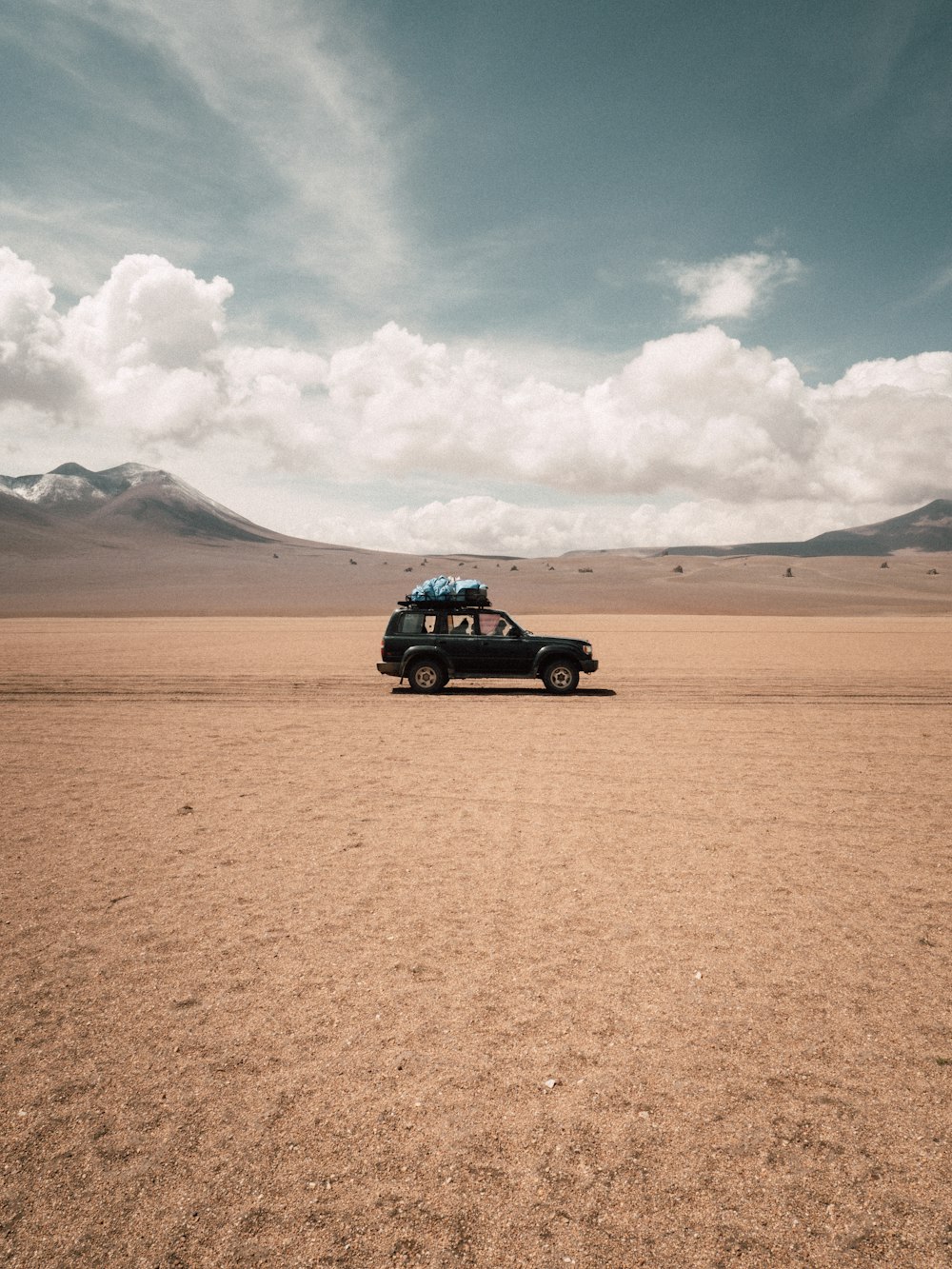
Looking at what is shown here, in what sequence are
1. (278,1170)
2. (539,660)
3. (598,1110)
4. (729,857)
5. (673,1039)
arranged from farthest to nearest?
(539,660)
(729,857)
(673,1039)
(598,1110)
(278,1170)

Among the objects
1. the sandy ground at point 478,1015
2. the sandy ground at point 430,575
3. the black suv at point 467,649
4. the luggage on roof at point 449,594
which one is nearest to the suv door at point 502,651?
the black suv at point 467,649

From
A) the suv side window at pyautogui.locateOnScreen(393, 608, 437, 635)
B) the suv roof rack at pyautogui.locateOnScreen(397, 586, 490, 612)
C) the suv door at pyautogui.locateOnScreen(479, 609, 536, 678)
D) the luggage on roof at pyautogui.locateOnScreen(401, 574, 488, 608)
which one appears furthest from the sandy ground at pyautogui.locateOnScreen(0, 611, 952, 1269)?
the luggage on roof at pyautogui.locateOnScreen(401, 574, 488, 608)

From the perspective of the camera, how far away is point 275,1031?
3982 millimetres

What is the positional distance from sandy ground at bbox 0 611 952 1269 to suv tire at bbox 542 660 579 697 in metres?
6.64

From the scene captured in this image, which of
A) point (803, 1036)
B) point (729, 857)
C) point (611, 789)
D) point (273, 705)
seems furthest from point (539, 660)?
point (803, 1036)

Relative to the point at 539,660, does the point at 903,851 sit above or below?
below

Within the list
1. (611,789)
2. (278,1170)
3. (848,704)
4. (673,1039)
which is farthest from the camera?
(848,704)

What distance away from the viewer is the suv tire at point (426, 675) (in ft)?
53.9

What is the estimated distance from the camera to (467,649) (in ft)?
53.0

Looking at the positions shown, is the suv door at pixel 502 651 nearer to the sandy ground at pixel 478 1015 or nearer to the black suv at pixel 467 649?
the black suv at pixel 467 649

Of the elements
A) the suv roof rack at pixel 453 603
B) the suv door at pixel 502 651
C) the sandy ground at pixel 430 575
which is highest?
the sandy ground at pixel 430 575

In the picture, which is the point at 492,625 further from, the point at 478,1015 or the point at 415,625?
→ the point at 478,1015

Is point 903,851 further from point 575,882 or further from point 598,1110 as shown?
point 598,1110

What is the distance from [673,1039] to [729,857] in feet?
9.36
